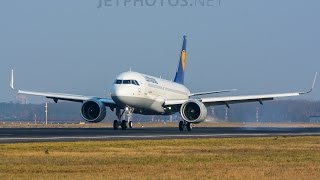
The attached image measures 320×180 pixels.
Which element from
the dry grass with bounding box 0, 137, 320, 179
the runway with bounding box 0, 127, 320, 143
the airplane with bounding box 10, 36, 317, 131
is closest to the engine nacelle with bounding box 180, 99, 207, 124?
the airplane with bounding box 10, 36, 317, 131

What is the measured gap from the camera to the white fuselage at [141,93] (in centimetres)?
6956

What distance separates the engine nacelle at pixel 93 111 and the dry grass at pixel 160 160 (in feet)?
97.8

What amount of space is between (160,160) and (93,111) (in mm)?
42968

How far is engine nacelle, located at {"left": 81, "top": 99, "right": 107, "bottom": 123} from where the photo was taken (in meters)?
73.8

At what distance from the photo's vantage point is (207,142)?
45812 millimetres

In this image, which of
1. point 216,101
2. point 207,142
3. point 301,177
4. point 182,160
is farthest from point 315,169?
point 216,101

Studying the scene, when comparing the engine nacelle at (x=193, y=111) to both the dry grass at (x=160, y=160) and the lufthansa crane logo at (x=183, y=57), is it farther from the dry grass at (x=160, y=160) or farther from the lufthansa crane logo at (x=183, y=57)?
the dry grass at (x=160, y=160)

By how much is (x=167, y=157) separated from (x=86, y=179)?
904cm

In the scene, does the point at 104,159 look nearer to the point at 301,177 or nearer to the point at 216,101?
the point at 301,177

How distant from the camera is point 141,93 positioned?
7094 centimetres

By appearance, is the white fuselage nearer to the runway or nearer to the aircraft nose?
the aircraft nose

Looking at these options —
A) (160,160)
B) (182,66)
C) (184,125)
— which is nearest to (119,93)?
(184,125)

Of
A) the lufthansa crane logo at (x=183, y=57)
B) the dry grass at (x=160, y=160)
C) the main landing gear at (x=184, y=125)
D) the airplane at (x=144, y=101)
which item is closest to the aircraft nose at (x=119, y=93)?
the airplane at (x=144, y=101)

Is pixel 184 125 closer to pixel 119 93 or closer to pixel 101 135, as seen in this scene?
pixel 119 93
